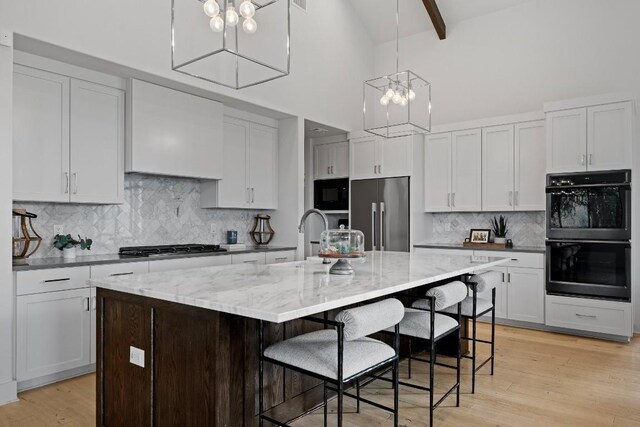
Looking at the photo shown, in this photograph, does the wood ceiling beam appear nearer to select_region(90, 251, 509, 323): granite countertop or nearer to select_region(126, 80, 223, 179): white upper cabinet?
select_region(126, 80, 223, 179): white upper cabinet

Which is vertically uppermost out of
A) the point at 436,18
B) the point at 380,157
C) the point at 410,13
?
the point at 410,13

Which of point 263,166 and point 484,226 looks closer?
point 263,166

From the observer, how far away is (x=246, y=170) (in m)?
5.31

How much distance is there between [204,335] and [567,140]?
433 cm

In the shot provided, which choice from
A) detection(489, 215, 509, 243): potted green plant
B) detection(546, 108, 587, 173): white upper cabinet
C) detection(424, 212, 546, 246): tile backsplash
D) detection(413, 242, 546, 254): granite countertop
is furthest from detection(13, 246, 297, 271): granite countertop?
detection(546, 108, 587, 173): white upper cabinet

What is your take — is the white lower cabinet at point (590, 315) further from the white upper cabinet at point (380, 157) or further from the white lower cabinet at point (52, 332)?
the white lower cabinet at point (52, 332)

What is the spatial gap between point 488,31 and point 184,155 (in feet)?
13.8

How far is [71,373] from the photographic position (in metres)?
3.41

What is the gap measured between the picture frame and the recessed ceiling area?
9.25 feet

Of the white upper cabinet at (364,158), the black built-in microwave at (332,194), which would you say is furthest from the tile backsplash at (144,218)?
the white upper cabinet at (364,158)

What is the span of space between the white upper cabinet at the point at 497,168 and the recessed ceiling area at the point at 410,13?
5.58 ft

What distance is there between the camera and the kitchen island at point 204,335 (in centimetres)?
183

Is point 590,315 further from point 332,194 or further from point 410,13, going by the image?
point 410,13

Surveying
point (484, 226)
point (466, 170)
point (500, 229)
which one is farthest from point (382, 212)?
point (500, 229)
